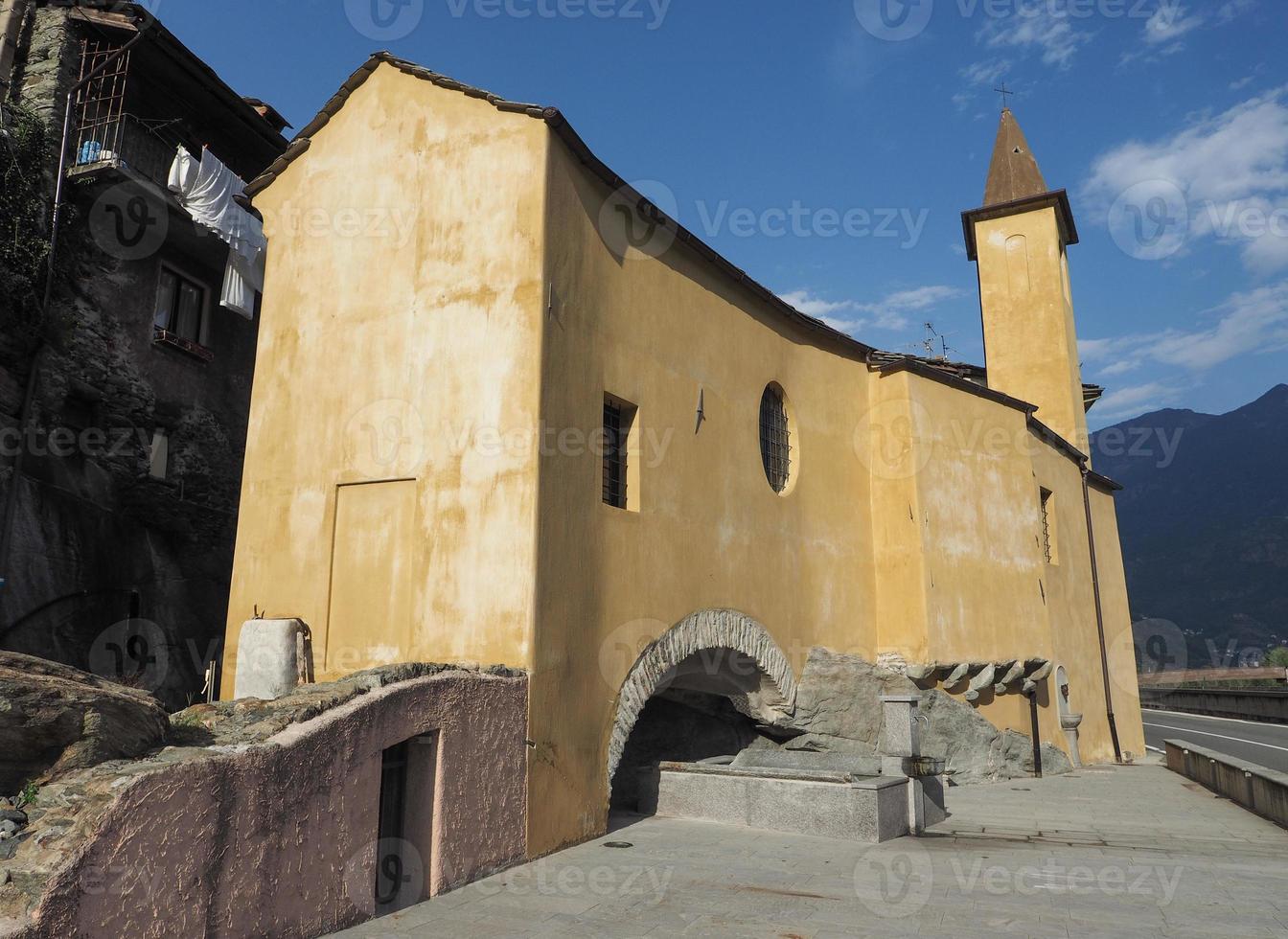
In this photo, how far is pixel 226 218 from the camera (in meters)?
12.7

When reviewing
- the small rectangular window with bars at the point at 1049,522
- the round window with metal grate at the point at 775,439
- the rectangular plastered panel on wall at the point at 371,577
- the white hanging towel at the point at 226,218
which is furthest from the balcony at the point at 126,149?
the small rectangular window with bars at the point at 1049,522

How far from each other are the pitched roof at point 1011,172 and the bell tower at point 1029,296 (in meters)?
0.02

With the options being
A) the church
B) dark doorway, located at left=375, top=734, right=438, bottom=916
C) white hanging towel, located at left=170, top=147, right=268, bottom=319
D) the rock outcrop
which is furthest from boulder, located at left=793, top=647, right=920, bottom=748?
white hanging towel, located at left=170, top=147, right=268, bottom=319

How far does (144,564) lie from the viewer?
40.4ft

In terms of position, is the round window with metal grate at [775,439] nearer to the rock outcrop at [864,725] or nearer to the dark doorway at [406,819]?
the rock outcrop at [864,725]

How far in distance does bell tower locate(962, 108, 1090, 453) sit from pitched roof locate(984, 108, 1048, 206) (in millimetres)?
24

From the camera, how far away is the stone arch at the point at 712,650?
29.1 ft

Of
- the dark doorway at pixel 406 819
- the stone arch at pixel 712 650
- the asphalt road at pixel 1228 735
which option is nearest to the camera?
the dark doorway at pixel 406 819

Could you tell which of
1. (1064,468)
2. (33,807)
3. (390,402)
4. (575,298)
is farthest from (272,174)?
(1064,468)

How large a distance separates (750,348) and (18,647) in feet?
30.9

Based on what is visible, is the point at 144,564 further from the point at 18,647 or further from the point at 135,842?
the point at 135,842

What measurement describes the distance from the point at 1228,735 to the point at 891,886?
75.6 ft

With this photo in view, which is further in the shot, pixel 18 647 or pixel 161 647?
pixel 161 647

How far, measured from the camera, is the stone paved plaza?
5.84 m
